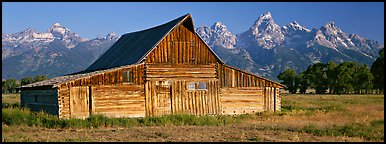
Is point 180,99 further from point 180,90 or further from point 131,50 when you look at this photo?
point 131,50

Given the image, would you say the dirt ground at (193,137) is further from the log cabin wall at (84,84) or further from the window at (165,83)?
the window at (165,83)

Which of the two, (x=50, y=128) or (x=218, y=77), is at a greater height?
(x=218, y=77)

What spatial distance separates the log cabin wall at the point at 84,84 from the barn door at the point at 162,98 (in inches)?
56.9

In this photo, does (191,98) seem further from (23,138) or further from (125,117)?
(23,138)

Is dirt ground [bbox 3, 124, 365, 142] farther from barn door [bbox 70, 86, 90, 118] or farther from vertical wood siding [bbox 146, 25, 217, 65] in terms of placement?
vertical wood siding [bbox 146, 25, 217, 65]

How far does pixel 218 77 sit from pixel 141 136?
586 inches

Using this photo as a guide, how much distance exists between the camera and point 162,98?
3300 centimetres

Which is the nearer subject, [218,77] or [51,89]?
[51,89]

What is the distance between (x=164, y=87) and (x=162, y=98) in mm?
737

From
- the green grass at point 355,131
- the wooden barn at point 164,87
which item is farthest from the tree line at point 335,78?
the green grass at point 355,131

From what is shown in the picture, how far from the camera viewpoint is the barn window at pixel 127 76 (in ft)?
104

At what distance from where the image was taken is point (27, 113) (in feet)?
94.7

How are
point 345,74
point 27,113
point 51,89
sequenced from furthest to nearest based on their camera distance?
point 345,74 < point 51,89 < point 27,113

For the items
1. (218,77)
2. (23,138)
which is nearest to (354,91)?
(218,77)
